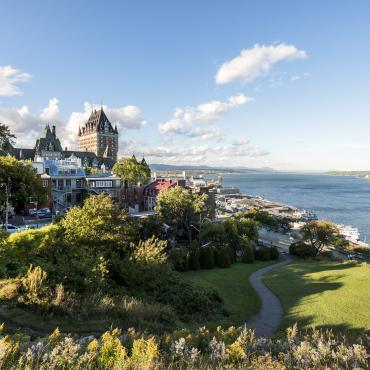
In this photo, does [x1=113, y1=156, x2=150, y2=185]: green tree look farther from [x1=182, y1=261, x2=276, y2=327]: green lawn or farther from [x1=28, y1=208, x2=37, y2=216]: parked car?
[x1=182, y1=261, x2=276, y2=327]: green lawn

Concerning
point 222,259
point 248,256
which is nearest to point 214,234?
point 222,259

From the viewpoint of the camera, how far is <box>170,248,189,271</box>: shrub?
110 ft

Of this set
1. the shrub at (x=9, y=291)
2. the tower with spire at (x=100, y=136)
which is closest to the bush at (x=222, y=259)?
the shrub at (x=9, y=291)

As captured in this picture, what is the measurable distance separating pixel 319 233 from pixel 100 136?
12584 cm

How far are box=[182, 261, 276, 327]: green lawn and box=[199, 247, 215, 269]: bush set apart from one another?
3.69ft

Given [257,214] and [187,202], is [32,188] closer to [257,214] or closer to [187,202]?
[187,202]

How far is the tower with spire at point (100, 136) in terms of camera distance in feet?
489

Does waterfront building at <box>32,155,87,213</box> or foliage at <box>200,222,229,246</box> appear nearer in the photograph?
foliage at <box>200,222,229,246</box>

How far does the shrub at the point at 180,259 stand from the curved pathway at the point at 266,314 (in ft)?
27.8

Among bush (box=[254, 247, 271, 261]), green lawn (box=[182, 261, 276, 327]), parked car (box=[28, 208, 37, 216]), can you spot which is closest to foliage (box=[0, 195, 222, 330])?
green lawn (box=[182, 261, 276, 327])

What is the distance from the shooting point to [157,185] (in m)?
60.8

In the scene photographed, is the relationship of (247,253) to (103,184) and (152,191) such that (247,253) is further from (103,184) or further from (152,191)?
(103,184)

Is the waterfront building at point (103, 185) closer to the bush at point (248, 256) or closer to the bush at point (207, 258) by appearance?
the bush at point (207, 258)

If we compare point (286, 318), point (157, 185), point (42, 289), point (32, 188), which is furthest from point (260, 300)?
point (157, 185)
